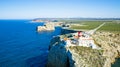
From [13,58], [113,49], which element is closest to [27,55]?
[13,58]

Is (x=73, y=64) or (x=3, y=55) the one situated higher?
(x=73, y=64)

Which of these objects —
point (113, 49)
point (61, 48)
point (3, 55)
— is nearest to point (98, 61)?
point (61, 48)

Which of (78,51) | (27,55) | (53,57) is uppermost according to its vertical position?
(78,51)

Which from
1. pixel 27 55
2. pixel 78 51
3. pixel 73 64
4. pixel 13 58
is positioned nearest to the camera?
pixel 73 64

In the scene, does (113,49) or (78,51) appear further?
(113,49)

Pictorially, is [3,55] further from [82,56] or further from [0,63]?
[82,56]

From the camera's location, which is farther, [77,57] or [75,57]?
[77,57]

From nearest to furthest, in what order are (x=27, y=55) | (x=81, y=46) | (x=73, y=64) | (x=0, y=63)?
1. (x=73, y=64)
2. (x=81, y=46)
3. (x=0, y=63)
4. (x=27, y=55)
